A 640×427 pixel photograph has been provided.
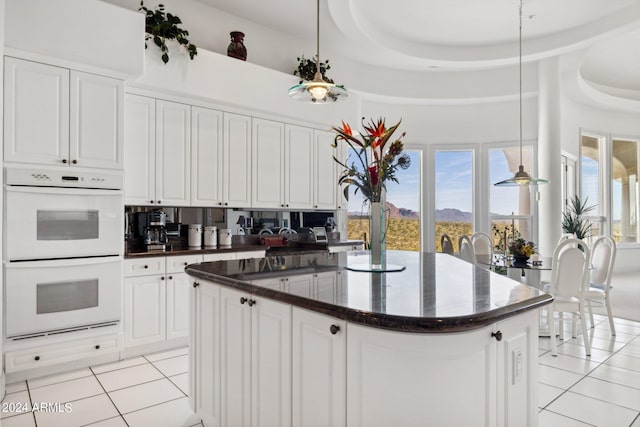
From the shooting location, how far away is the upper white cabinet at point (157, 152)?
387 centimetres

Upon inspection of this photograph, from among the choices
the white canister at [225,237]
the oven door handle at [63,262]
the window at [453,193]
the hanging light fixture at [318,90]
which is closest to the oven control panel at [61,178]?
the oven door handle at [63,262]

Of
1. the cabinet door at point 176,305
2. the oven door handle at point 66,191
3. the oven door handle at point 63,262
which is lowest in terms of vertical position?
the cabinet door at point 176,305

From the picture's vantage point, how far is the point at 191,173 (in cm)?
429

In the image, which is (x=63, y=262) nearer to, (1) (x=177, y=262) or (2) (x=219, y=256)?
(1) (x=177, y=262)

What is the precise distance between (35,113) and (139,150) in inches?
35.6

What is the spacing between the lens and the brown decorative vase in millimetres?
4664

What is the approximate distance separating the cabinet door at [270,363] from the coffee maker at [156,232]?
2368 mm

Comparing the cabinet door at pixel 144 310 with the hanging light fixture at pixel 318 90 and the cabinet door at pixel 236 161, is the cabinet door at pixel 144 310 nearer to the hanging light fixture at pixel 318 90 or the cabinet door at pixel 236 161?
the cabinet door at pixel 236 161

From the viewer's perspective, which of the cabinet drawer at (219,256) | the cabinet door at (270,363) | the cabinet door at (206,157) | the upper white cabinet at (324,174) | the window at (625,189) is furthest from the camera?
the window at (625,189)

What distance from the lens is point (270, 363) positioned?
1794 mm

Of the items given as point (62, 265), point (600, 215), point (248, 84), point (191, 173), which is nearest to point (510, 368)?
point (62, 265)

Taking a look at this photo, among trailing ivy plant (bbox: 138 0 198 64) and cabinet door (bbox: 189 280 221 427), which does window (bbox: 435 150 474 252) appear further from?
cabinet door (bbox: 189 280 221 427)

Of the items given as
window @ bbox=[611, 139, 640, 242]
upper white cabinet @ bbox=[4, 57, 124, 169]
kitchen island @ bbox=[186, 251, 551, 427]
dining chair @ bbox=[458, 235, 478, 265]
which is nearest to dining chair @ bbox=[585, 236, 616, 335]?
dining chair @ bbox=[458, 235, 478, 265]

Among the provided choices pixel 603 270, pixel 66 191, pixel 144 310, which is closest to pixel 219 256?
pixel 144 310
